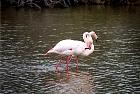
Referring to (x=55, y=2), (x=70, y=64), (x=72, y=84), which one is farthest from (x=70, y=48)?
(x=55, y=2)

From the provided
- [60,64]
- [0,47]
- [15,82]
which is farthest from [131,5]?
[15,82]

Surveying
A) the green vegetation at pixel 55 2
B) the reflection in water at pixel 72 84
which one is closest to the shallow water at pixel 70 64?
the reflection in water at pixel 72 84

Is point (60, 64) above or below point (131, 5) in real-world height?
above

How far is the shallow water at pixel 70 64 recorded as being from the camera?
17.5 meters

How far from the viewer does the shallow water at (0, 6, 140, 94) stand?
17.5m

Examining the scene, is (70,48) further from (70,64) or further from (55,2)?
(55,2)

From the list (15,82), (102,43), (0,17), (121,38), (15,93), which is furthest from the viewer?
(0,17)

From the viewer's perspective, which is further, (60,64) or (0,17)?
(0,17)

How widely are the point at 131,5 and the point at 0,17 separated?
25833 millimetres

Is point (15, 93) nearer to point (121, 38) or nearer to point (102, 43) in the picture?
point (102, 43)

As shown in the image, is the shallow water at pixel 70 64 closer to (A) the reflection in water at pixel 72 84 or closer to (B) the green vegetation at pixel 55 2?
(A) the reflection in water at pixel 72 84

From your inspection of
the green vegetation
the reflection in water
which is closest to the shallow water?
the reflection in water

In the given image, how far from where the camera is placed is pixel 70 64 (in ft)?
72.9

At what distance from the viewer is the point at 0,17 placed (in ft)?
157
